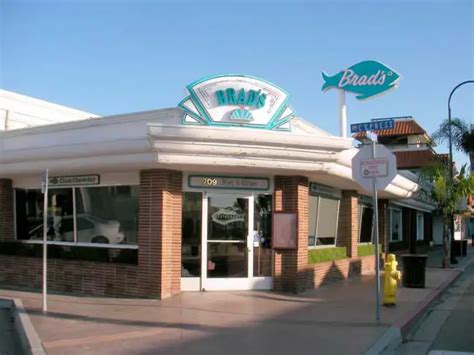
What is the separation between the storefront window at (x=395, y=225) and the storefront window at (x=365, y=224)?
4304mm

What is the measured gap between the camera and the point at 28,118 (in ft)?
59.4

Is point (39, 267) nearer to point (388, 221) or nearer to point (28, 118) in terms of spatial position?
point (28, 118)

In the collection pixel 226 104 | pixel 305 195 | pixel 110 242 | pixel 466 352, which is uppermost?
pixel 226 104

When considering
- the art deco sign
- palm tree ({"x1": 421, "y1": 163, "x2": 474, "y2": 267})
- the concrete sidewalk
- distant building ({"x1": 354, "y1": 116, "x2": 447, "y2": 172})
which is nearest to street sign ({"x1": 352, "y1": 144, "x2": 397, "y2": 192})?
the concrete sidewalk

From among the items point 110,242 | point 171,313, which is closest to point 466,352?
point 171,313

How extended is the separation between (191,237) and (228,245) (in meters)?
0.89

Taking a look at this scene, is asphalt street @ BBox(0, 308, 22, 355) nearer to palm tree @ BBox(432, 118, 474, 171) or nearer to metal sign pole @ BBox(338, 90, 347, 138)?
metal sign pole @ BBox(338, 90, 347, 138)

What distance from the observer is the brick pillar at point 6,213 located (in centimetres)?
1522

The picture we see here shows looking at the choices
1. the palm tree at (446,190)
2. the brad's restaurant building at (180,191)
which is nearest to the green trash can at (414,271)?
the brad's restaurant building at (180,191)

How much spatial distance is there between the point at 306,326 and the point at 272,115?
494 cm

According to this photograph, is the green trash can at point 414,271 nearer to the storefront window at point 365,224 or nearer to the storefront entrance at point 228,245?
the storefront entrance at point 228,245

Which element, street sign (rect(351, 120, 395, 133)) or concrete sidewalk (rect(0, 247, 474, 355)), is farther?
street sign (rect(351, 120, 395, 133))

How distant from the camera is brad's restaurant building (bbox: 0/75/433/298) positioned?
11578mm

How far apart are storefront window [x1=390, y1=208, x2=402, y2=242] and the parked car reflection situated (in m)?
15.8
